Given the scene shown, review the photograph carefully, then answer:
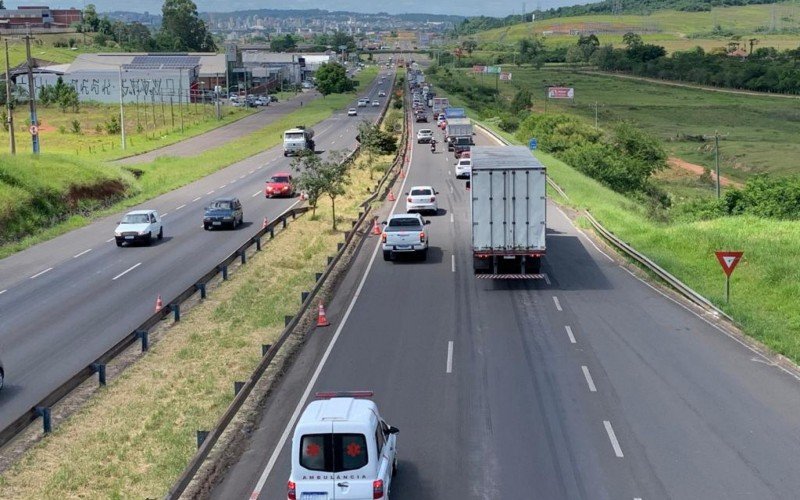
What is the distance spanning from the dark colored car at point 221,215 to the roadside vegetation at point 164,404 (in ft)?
33.3

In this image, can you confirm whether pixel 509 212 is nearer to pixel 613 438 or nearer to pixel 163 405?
pixel 163 405

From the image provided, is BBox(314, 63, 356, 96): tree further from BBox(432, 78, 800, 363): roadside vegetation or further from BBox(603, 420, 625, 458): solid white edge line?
BBox(603, 420, 625, 458): solid white edge line

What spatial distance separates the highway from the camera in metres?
23.5

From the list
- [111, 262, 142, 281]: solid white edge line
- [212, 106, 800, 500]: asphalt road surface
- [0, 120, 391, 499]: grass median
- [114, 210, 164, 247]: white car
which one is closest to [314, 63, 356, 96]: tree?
[114, 210, 164, 247]: white car

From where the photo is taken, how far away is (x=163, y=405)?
20391 mm

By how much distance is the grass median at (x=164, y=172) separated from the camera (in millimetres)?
46438

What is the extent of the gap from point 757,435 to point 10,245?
3422cm

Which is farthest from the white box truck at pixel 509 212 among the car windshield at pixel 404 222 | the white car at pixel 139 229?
the white car at pixel 139 229

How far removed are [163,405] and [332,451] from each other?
807 cm

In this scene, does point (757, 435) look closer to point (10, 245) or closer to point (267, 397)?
point (267, 397)

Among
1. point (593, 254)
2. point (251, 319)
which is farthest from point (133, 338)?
point (593, 254)

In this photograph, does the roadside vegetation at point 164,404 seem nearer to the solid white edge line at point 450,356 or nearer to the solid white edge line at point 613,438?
the solid white edge line at point 450,356

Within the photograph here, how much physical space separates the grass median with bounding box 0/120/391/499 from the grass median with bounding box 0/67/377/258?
15317 mm

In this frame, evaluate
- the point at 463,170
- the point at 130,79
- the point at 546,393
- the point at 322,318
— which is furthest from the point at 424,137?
the point at 130,79
